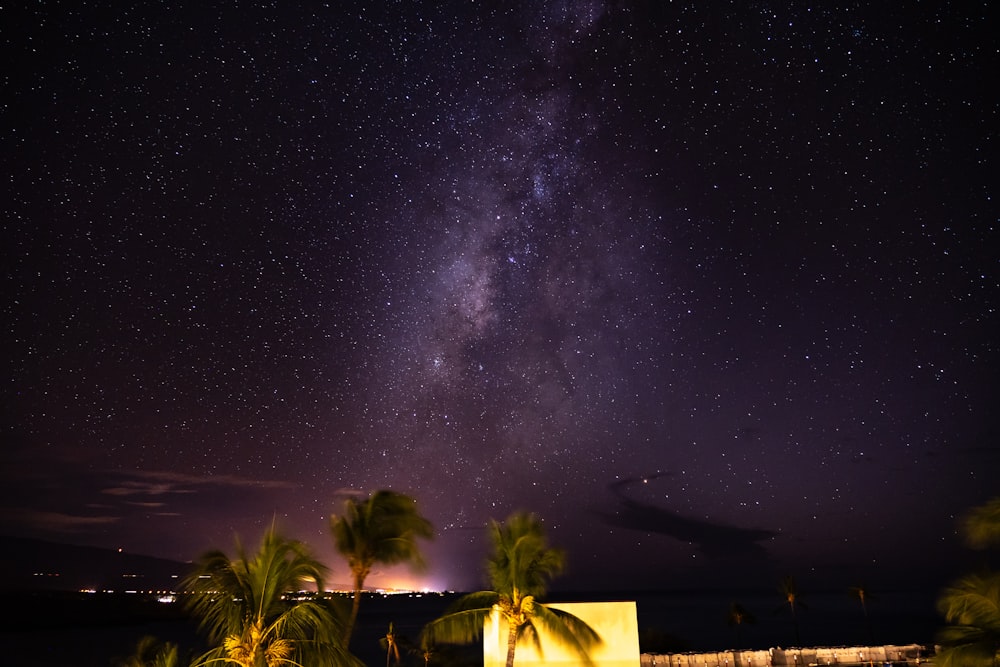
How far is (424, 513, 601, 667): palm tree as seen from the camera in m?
17.6

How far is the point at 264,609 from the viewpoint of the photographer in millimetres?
10438

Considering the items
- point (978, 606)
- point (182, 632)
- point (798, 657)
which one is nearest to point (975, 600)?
point (978, 606)

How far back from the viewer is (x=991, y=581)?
41.9ft

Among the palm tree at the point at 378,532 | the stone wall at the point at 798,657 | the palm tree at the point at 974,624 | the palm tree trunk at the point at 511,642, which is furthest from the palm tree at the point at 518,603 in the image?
the stone wall at the point at 798,657

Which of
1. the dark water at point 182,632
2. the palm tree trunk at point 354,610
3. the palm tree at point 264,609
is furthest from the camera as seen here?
the dark water at point 182,632

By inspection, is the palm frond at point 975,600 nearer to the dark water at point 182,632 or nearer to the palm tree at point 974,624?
the palm tree at point 974,624

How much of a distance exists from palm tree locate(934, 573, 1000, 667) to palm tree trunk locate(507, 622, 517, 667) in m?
9.21

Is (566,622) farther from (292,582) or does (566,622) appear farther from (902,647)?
(902,647)

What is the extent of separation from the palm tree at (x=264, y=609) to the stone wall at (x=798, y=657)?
29798 millimetres

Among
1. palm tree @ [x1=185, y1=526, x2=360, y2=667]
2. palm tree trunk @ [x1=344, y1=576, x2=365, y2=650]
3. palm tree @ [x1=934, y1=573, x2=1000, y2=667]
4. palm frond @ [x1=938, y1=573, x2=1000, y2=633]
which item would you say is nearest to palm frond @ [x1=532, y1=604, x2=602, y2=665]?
palm tree trunk @ [x1=344, y1=576, x2=365, y2=650]

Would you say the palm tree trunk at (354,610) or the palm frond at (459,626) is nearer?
the palm tree trunk at (354,610)

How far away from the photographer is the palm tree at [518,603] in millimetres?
17625

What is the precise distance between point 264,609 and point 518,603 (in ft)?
31.8

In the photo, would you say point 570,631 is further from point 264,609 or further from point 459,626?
point 264,609
